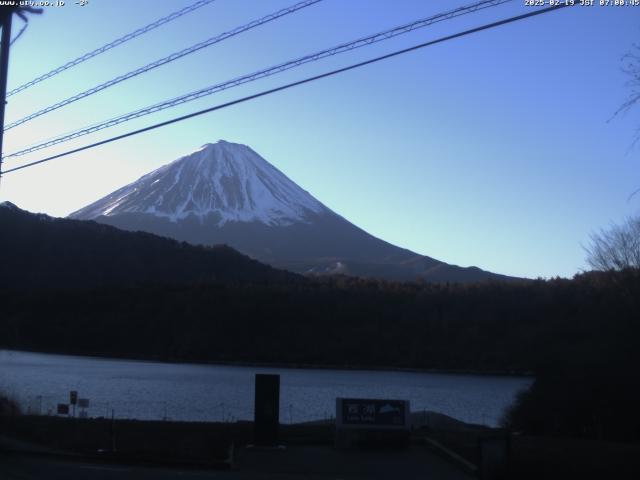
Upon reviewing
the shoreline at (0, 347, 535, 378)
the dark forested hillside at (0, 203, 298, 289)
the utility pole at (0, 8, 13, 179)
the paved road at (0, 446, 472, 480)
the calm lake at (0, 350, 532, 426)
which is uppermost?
the dark forested hillside at (0, 203, 298, 289)

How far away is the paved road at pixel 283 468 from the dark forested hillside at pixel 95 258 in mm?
68315

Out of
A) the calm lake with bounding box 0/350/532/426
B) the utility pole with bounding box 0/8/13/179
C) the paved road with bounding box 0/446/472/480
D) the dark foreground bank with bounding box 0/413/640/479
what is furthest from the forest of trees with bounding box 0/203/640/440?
the utility pole with bounding box 0/8/13/179

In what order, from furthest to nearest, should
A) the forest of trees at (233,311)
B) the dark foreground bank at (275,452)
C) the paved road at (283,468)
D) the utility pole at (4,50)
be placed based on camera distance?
the forest of trees at (233,311) → the dark foreground bank at (275,452) → the utility pole at (4,50) → the paved road at (283,468)

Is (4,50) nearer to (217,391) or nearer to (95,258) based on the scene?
(217,391)

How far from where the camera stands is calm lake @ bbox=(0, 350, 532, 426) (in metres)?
37.8

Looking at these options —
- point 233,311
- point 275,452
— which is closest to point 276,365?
point 233,311

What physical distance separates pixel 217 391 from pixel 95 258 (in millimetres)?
49590

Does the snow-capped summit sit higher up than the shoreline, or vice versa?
the snow-capped summit

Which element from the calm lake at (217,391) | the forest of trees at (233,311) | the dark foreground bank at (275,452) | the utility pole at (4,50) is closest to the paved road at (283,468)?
the dark foreground bank at (275,452)

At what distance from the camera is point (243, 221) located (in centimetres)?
16488

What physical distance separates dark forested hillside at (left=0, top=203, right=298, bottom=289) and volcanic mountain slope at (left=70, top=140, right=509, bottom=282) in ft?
127

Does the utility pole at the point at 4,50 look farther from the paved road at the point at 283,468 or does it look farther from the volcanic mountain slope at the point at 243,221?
the volcanic mountain slope at the point at 243,221

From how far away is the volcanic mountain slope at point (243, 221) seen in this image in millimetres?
150125

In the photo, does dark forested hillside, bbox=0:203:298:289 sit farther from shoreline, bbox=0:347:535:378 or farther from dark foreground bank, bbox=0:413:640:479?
dark foreground bank, bbox=0:413:640:479
